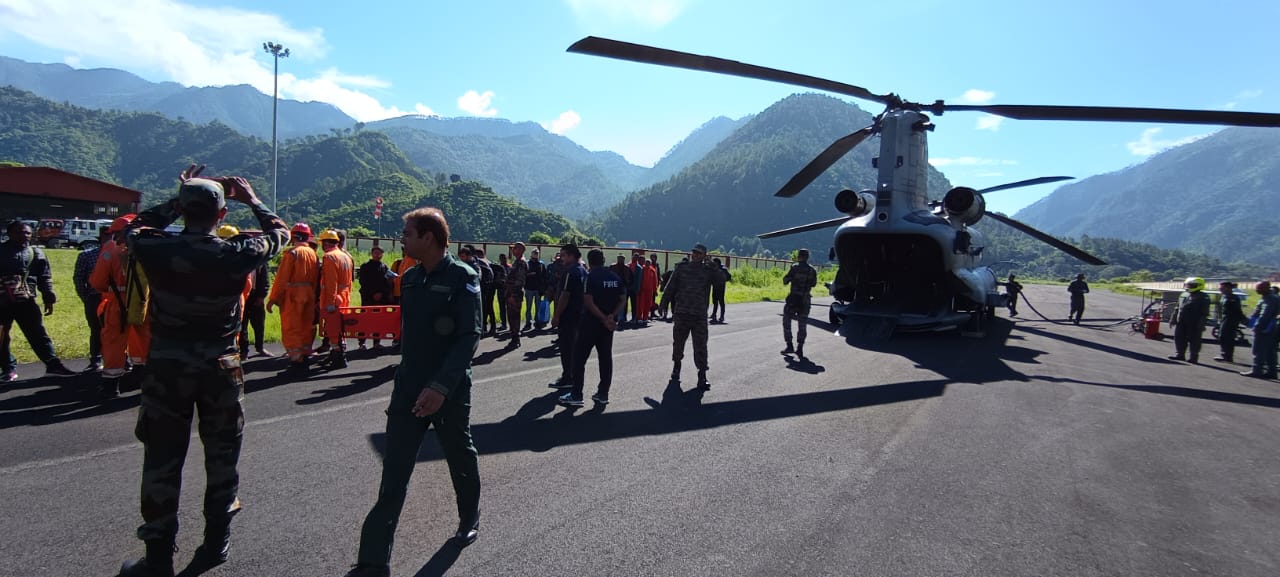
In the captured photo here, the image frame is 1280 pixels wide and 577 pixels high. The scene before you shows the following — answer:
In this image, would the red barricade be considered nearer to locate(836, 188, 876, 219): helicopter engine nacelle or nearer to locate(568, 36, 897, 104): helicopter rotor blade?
locate(568, 36, 897, 104): helicopter rotor blade

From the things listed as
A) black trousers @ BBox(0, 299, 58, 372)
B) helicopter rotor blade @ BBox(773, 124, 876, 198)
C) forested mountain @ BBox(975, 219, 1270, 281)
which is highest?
forested mountain @ BBox(975, 219, 1270, 281)

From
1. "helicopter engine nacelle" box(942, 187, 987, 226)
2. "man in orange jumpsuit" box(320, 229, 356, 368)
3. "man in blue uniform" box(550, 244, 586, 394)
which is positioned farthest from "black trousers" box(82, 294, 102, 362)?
"helicopter engine nacelle" box(942, 187, 987, 226)

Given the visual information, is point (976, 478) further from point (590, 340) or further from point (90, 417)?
point (90, 417)

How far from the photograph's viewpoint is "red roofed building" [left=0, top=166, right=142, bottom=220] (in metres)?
31.0

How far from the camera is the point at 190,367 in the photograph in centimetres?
260

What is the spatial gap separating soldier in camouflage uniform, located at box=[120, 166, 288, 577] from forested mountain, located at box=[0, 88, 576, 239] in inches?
3422

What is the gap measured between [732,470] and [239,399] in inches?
124

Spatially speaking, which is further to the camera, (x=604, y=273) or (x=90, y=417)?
(x=604, y=273)

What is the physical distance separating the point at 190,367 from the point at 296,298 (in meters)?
4.39

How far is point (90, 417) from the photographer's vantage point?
4.82 metres

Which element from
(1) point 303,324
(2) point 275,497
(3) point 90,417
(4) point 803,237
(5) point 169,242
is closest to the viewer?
(5) point 169,242

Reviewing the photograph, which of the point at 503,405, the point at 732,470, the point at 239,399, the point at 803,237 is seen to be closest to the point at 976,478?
the point at 732,470

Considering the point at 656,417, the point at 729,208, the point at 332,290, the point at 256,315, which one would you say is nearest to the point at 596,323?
the point at 656,417

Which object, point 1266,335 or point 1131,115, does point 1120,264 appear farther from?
point 1131,115
